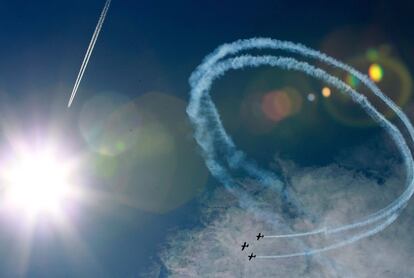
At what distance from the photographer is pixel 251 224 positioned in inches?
5531

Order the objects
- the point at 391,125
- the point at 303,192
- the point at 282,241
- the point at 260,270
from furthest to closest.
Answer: the point at 260,270
the point at 282,241
the point at 303,192
the point at 391,125

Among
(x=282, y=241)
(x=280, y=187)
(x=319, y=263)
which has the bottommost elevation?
(x=319, y=263)

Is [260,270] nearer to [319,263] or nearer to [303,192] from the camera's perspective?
[319,263]

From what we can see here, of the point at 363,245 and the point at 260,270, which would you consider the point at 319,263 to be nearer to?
the point at 363,245

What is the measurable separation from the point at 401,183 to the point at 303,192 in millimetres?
25438

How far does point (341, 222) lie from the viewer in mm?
118375

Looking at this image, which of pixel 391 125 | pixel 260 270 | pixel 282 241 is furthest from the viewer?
pixel 260 270

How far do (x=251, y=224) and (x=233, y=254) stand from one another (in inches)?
918

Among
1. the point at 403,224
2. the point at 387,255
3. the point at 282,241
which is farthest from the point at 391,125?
the point at 282,241

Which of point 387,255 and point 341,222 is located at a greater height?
point 341,222

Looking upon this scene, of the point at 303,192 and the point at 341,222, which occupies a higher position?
the point at 303,192

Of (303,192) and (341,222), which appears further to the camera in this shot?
(303,192)

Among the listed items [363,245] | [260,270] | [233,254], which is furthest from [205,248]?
[363,245]

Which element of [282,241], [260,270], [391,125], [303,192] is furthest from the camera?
[260,270]
